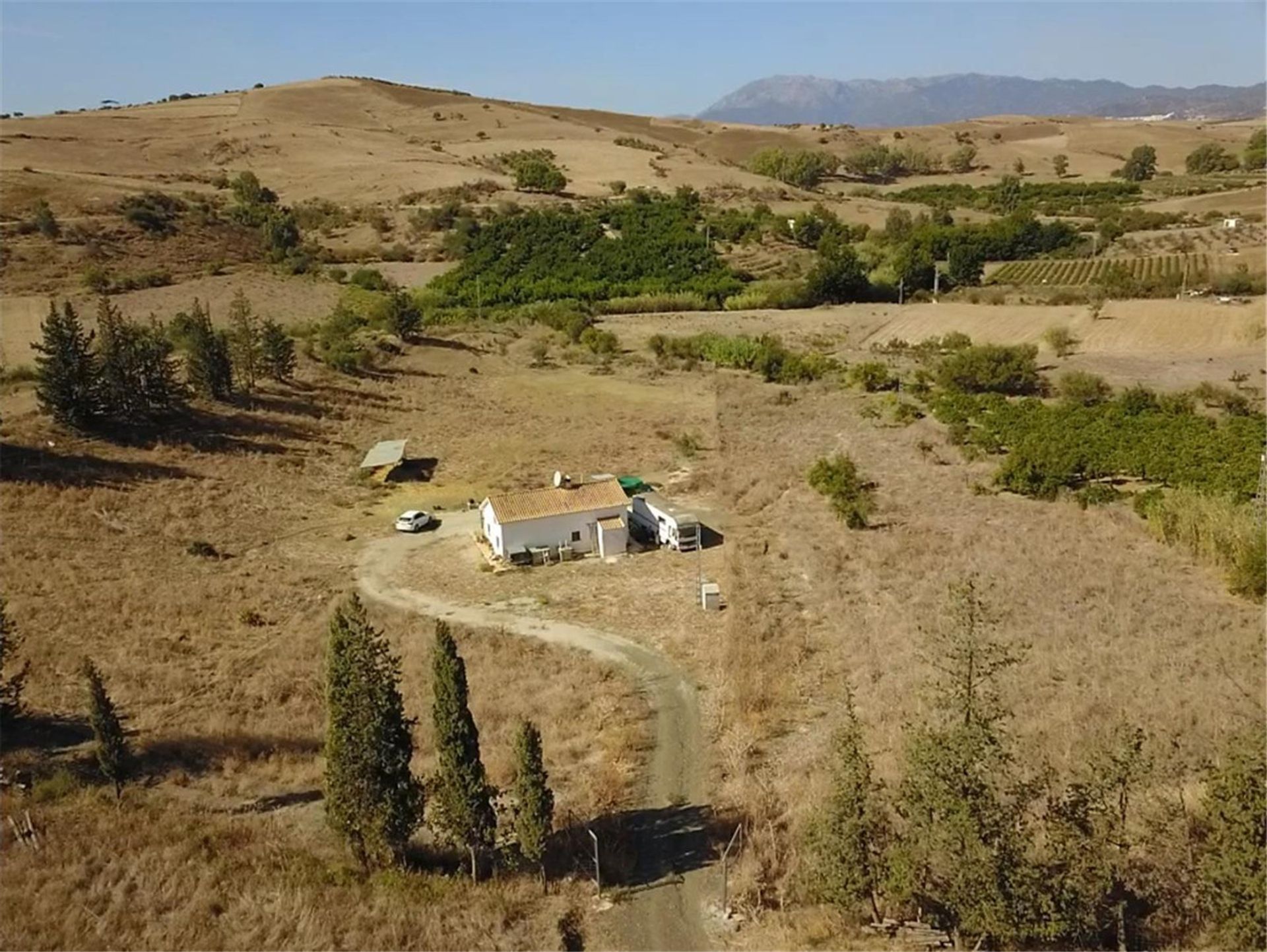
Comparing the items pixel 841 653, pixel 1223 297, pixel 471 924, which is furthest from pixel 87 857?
pixel 1223 297

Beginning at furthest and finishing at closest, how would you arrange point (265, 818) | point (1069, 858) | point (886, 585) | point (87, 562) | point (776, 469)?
point (776, 469) < point (87, 562) < point (886, 585) < point (265, 818) < point (1069, 858)

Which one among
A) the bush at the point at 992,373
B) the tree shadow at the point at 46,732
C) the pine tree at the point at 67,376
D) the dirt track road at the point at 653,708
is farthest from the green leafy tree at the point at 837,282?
the tree shadow at the point at 46,732

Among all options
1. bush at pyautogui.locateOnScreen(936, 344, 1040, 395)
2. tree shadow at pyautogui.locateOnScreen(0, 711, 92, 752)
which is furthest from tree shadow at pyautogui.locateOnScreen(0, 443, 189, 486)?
bush at pyautogui.locateOnScreen(936, 344, 1040, 395)

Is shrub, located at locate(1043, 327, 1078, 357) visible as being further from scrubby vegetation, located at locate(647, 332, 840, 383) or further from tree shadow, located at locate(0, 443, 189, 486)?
tree shadow, located at locate(0, 443, 189, 486)

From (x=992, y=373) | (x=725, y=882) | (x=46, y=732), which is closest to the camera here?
(x=725, y=882)

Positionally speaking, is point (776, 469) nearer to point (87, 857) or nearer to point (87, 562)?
point (87, 562)

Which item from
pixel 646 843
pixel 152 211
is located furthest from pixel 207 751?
pixel 152 211

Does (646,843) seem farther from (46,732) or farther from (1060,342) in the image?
(1060,342)
